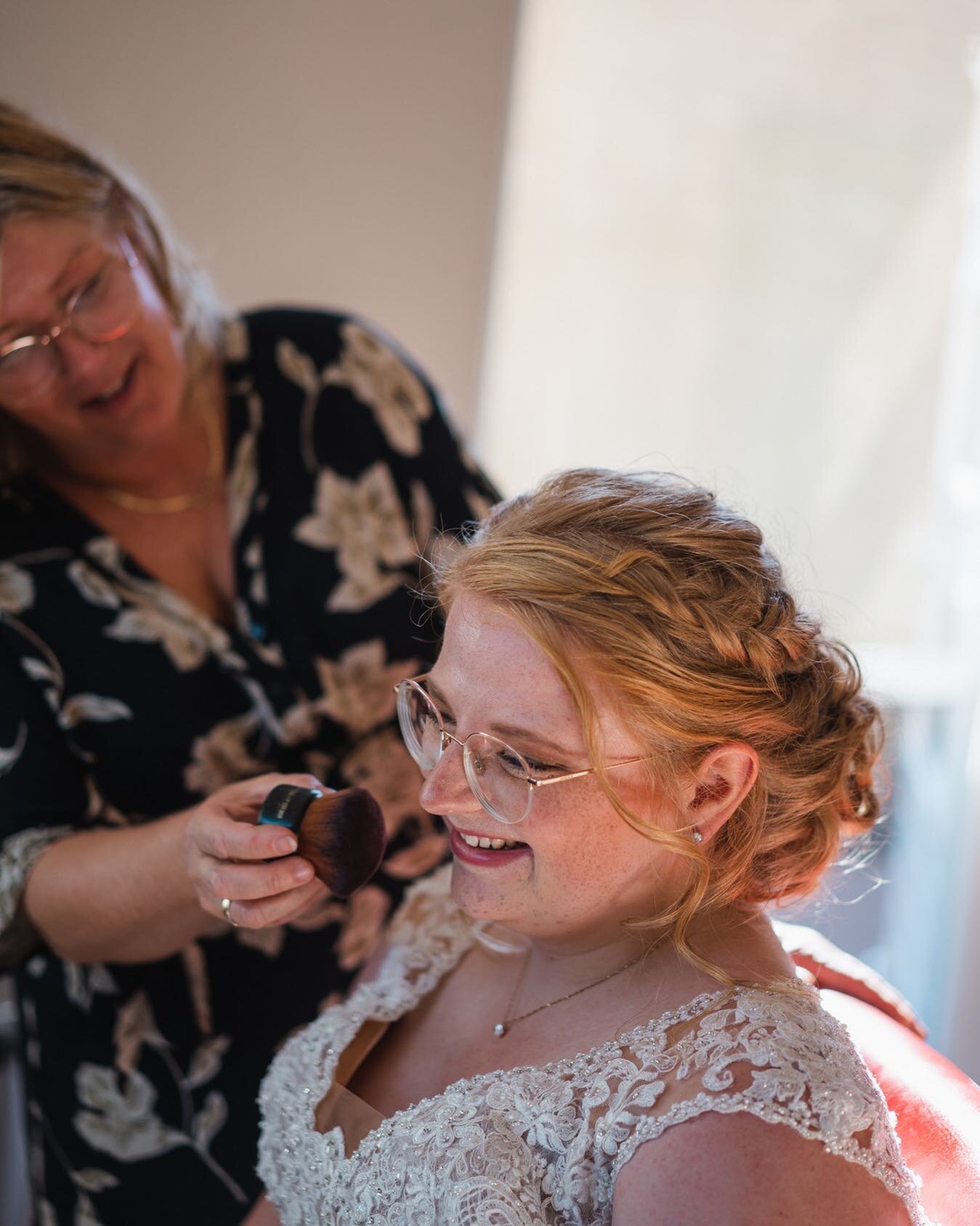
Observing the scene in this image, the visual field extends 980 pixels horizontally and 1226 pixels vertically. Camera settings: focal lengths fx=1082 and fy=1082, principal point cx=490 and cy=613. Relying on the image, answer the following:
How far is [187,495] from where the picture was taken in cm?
159

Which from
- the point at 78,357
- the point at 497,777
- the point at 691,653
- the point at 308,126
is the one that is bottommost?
the point at 497,777

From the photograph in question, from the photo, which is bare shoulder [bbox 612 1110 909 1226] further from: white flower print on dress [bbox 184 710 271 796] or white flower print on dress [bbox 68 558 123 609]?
white flower print on dress [bbox 68 558 123 609]

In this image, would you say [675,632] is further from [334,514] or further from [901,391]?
[901,391]

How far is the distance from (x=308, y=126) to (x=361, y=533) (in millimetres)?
1318

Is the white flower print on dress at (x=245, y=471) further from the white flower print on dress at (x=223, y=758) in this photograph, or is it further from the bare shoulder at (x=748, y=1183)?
the bare shoulder at (x=748, y=1183)

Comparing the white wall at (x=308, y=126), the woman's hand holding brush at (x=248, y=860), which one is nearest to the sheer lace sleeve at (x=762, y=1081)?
the woman's hand holding brush at (x=248, y=860)

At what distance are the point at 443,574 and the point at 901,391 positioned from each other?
1.99 metres

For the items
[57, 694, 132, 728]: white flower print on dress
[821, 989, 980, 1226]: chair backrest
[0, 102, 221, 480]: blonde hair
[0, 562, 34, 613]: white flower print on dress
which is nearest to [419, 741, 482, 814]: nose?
[821, 989, 980, 1226]: chair backrest

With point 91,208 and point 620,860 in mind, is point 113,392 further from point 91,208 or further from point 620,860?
point 620,860

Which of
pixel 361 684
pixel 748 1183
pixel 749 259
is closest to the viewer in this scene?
pixel 748 1183

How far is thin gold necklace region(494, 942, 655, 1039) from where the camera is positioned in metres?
1.09

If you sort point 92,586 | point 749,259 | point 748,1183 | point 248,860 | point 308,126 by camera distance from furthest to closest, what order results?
point 749,259
point 308,126
point 92,586
point 248,860
point 748,1183

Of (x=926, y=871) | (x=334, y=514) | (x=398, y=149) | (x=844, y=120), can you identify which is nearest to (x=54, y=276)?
(x=334, y=514)

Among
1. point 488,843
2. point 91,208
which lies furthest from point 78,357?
point 488,843
